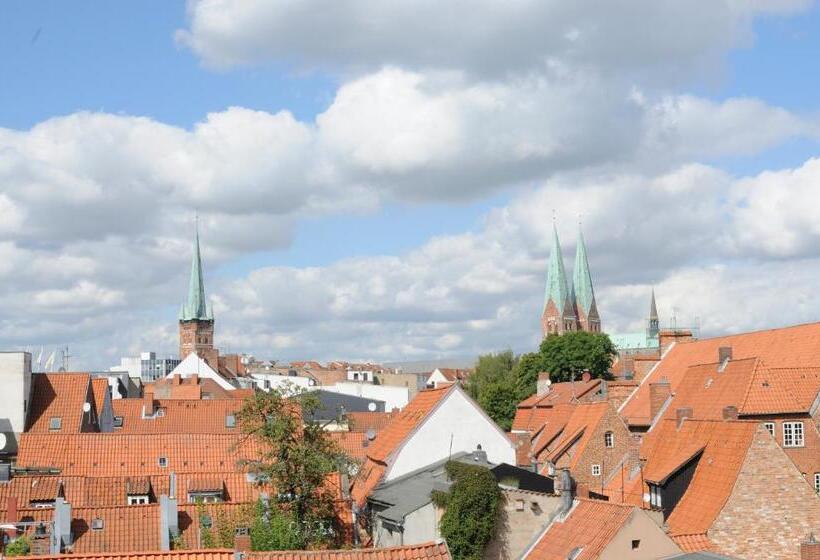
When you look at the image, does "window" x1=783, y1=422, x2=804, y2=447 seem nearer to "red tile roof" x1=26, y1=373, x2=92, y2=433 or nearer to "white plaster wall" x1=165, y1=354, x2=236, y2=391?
"red tile roof" x1=26, y1=373, x2=92, y2=433

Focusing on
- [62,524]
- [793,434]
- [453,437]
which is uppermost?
[453,437]

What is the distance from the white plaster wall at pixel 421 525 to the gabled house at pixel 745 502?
8.49 m

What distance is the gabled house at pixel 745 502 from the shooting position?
36531 millimetres

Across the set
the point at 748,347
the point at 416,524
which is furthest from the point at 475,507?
the point at 748,347

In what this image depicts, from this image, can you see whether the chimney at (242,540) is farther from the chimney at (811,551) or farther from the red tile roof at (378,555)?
the chimney at (811,551)

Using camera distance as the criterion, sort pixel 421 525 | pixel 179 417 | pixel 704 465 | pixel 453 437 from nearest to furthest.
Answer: pixel 421 525 → pixel 704 465 → pixel 453 437 → pixel 179 417

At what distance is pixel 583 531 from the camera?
33.8m

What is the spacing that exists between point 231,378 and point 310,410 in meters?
117

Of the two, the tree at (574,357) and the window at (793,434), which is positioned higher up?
the tree at (574,357)

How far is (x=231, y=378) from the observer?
507 ft

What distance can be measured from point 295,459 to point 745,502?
16075mm

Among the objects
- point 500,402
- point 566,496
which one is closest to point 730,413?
point 566,496

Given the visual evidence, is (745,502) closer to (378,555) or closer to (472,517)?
(472,517)

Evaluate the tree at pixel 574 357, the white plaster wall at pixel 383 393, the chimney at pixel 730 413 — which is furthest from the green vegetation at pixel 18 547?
the white plaster wall at pixel 383 393
